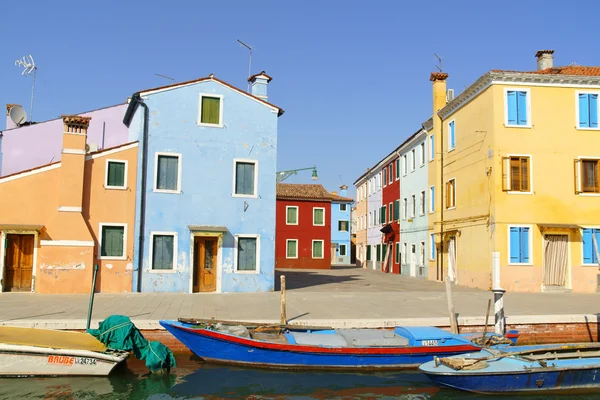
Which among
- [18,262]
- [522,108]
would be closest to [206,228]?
[18,262]

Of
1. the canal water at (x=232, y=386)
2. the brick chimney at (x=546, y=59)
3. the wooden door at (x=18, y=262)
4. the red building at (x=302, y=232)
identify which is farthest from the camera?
the red building at (x=302, y=232)

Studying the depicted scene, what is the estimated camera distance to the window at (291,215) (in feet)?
143

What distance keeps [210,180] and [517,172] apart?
1305 centimetres

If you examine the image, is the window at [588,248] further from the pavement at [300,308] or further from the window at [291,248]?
the window at [291,248]

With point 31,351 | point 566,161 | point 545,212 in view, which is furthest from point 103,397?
point 566,161

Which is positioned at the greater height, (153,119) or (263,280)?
(153,119)

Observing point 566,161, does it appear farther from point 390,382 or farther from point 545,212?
point 390,382

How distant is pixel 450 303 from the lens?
40.4 feet

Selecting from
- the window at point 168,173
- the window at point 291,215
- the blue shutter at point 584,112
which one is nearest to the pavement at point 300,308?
the window at point 168,173

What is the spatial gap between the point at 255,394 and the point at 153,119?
532 inches

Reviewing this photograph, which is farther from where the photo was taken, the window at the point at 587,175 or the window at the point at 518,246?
the window at the point at 587,175

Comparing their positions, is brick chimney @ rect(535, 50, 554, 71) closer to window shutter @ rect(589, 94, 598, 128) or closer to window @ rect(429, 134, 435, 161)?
window shutter @ rect(589, 94, 598, 128)

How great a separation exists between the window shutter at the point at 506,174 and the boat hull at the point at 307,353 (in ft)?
43.0

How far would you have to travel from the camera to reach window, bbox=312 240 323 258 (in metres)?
43.9
